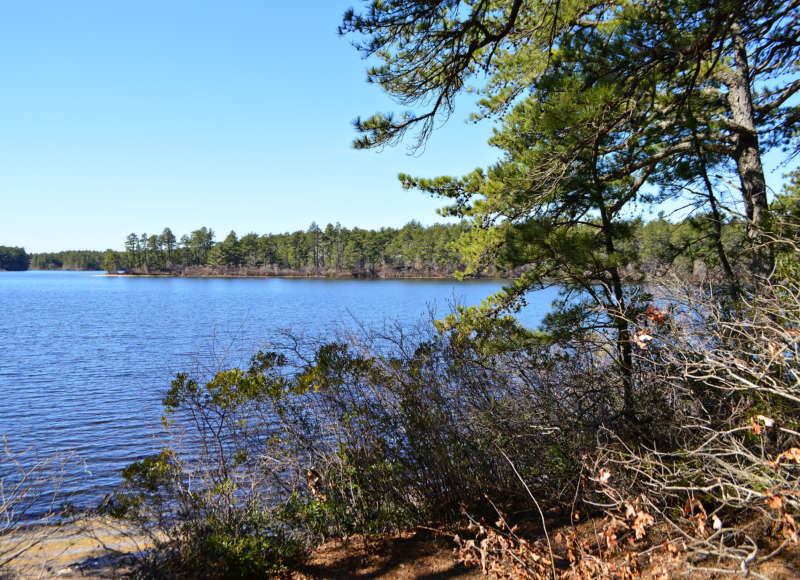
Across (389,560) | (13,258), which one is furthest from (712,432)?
(13,258)

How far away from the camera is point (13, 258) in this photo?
563ft

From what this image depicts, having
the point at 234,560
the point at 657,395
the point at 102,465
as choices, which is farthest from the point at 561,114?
the point at 102,465

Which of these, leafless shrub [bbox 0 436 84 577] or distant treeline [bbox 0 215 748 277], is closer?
leafless shrub [bbox 0 436 84 577]

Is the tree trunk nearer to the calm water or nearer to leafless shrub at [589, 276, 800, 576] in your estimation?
leafless shrub at [589, 276, 800, 576]

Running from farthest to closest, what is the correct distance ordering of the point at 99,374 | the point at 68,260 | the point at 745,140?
the point at 68,260, the point at 99,374, the point at 745,140

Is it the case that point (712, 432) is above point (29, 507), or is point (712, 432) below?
above

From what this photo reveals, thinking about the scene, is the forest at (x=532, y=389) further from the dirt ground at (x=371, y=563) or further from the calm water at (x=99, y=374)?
the calm water at (x=99, y=374)

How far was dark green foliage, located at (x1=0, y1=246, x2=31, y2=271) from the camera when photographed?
169 m

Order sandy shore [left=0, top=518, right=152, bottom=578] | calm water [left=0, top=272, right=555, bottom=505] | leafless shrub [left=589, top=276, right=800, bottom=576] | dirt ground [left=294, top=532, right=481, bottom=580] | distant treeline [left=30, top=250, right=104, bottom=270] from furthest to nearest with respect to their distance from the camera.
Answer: distant treeline [left=30, top=250, right=104, bottom=270] → calm water [left=0, top=272, right=555, bottom=505] → sandy shore [left=0, top=518, right=152, bottom=578] → dirt ground [left=294, top=532, right=481, bottom=580] → leafless shrub [left=589, top=276, right=800, bottom=576]

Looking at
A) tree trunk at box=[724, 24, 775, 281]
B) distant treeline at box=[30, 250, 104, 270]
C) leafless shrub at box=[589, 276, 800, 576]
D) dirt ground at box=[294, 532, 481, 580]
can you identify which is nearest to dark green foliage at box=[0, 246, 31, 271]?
distant treeline at box=[30, 250, 104, 270]

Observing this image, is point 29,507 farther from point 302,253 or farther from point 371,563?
point 302,253

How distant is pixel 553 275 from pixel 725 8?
314 cm

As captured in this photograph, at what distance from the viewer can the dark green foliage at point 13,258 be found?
169375 millimetres

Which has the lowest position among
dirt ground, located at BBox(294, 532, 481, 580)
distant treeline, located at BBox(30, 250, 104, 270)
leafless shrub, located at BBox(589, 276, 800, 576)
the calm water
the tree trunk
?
the calm water
